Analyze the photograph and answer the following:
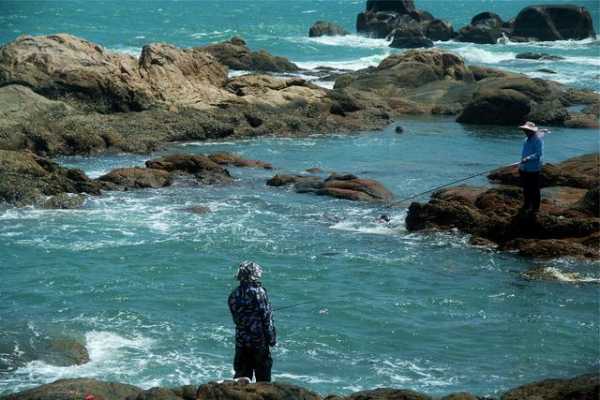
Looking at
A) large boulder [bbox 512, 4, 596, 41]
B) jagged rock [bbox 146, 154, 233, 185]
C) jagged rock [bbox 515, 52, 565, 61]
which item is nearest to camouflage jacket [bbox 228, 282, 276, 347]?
jagged rock [bbox 146, 154, 233, 185]

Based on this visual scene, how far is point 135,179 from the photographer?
87.6 ft

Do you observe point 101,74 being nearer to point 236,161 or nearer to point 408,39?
point 236,161

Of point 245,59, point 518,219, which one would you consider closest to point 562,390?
point 518,219

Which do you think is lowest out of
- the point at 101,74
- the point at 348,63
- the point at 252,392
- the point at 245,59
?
the point at 252,392

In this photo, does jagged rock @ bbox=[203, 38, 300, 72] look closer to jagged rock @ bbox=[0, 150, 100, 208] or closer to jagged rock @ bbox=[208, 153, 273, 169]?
jagged rock @ bbox=[208, 153, 273, 169]

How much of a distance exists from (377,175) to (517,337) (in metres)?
13.8

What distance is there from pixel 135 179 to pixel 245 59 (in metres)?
27.3

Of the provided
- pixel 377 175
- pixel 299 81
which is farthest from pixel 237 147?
pixel 299 81

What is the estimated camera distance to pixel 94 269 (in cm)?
1962

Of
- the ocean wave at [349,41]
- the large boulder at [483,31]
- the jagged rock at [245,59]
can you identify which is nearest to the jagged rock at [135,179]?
the jagged rock at [245,59]

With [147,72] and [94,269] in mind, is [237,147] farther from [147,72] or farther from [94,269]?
[94,269]

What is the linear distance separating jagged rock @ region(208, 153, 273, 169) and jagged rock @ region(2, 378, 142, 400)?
61.7 ft

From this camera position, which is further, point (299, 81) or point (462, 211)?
point (299, 81)

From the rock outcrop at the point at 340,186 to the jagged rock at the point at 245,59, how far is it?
25.5 metres
